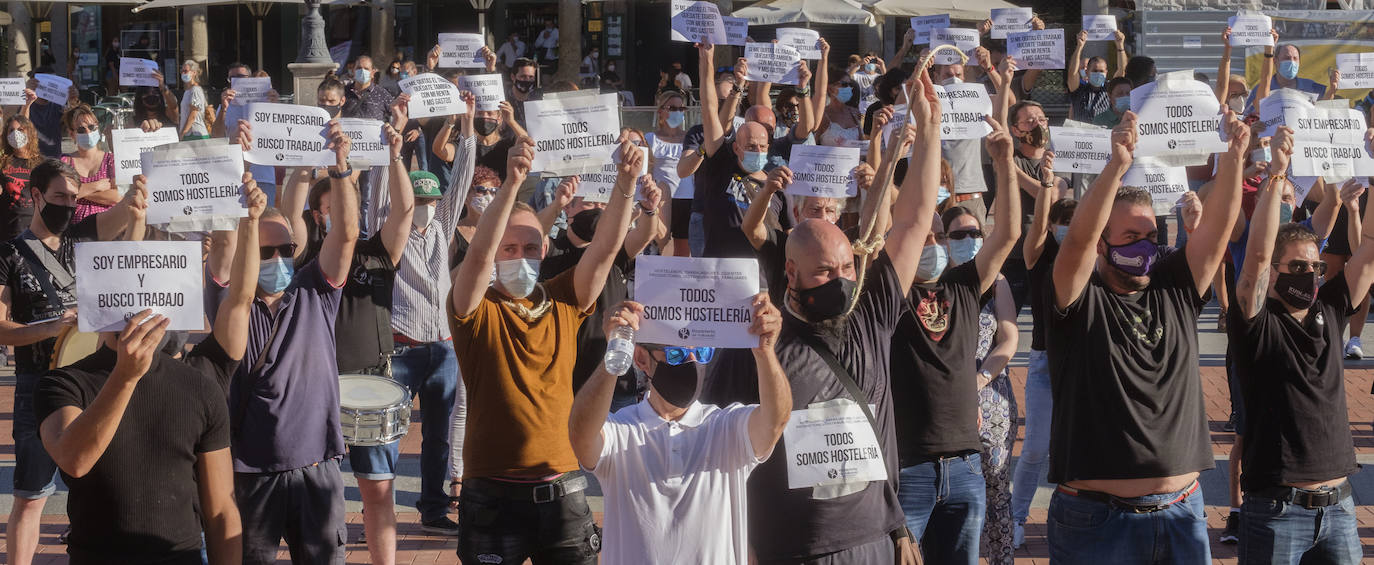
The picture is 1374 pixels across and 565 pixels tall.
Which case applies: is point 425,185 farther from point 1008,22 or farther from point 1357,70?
point 1008,22

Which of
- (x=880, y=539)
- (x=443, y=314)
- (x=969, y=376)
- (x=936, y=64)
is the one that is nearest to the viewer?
(x=880, y=539)

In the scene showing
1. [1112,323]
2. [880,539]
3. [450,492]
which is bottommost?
[450,492]

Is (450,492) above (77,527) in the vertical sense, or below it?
below

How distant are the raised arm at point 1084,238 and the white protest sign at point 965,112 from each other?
2562mm

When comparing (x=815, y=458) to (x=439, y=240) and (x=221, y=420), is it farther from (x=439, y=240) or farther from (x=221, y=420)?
(x=439, y=240)

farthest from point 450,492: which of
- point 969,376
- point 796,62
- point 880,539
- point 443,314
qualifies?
point 796,62

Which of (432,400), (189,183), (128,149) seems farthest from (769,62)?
(189,183)

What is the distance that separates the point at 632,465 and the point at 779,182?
2.36m

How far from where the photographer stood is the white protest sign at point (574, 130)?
618 centimetres

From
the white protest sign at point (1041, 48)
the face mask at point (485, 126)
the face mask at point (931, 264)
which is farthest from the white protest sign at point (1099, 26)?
the face mask at point (931, 264)

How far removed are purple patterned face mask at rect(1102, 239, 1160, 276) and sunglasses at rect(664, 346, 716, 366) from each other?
170 centimetres

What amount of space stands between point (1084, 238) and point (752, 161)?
3.72 m

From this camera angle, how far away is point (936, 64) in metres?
11.9

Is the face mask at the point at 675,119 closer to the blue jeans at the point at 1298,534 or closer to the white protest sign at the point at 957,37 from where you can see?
the white protest sign at the point at 957,37
